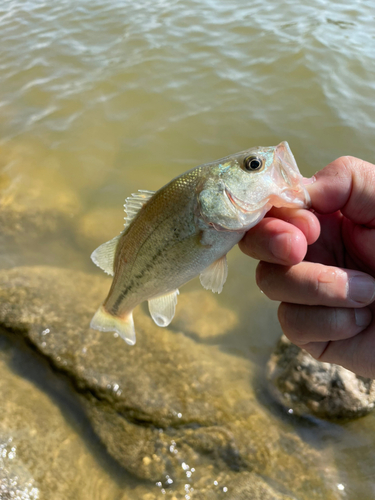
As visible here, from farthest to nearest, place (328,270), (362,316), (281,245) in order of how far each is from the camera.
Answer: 1. (362,316)
2. (328,270)
3. (281,245)

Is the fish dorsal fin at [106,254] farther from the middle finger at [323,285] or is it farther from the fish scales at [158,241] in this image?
the middle finger at [323,285]

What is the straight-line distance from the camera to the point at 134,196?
2.38m

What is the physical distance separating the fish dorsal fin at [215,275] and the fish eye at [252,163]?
602mm

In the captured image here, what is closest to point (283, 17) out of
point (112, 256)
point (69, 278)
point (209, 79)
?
point (209, 79)

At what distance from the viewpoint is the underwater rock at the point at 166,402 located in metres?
3.05

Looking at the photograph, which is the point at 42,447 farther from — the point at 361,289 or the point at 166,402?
the point at 361,289

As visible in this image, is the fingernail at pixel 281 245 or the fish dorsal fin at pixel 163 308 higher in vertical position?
the fingernail at pixel 281 245

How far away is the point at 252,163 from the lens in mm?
2072

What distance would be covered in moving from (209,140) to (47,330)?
411 centimetres

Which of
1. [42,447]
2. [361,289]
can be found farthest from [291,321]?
[42,447]

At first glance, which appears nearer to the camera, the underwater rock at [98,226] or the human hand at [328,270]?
the human hand at [328,270]

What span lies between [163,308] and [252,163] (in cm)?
125

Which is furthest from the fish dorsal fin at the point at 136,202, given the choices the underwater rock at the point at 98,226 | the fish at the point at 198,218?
the underwater rock at the point at 98,226

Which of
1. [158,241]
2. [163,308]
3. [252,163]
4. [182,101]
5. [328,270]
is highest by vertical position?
[252,163]
